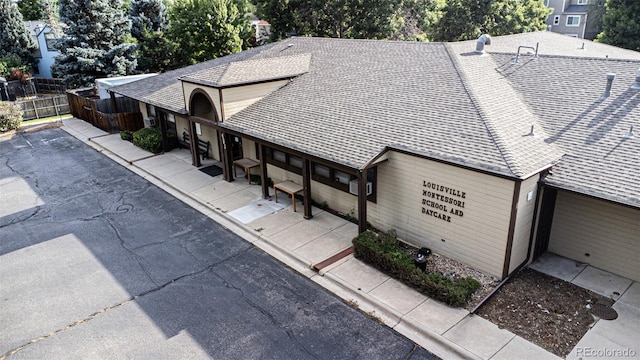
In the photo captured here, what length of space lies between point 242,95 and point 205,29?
22.4 meters

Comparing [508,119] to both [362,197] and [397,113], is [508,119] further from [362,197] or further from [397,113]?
[362,197]

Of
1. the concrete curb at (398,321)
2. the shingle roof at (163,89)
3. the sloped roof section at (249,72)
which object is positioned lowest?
the concrete curb at (398,321)

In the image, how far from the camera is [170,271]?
1247 centimetres

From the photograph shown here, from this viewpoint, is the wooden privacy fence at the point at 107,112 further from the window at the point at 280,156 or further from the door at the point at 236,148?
the window at the point at 280,156

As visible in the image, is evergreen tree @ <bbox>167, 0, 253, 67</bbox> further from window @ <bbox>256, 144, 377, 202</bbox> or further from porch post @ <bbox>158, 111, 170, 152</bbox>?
window @ <bbox>256, 144, 377, 202</bbox>

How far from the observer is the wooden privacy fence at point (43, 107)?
1240 inches

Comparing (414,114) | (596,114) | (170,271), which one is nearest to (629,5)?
(596,114)

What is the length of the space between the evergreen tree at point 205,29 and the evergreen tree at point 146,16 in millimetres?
939

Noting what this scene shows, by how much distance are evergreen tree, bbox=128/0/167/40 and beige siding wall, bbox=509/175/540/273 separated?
3637cm

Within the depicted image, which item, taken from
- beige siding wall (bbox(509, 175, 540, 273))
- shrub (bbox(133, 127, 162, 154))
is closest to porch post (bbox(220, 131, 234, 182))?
shrub (bbox(133, 127, 162, 154))

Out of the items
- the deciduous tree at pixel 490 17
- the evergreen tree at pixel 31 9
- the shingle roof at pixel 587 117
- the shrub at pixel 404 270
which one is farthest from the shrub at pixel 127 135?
the evergreen tree at pixel 31 9

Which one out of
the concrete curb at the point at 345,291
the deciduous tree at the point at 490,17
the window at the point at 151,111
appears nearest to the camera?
the concrete curb at the point at 345,291

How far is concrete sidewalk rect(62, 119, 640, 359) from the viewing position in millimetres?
9215

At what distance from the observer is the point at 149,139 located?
22.8 m
